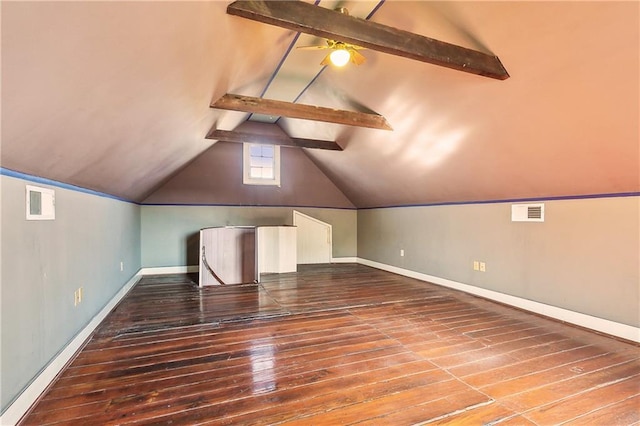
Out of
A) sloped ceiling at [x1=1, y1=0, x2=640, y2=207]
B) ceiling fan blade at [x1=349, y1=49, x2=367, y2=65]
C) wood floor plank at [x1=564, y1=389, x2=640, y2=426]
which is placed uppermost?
ceiling fan blade at [x1=349, y1=49, x2=367, y2=65]

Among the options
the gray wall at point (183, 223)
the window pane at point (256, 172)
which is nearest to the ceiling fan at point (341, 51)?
the window pane at point (256, 172)

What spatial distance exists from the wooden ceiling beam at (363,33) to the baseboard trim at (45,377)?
249cm

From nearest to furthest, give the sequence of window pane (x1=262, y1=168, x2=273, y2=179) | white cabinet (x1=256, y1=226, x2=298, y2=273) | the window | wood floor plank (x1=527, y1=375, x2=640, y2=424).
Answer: wood floor plank (x1=527, y1=375, x2=640, y2=424)
white cabinet (x1=256, y1=226, x2=298, y2=273)
the window
window pane (x1=262, y1=168, x2=273, y2=179)

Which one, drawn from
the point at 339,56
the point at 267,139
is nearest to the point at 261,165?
the point at 267,139

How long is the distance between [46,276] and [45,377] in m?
0.65

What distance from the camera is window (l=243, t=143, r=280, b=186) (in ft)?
20.7

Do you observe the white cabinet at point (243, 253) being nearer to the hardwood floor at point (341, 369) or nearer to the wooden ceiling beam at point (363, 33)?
the hardwood floor at point (341, 369)

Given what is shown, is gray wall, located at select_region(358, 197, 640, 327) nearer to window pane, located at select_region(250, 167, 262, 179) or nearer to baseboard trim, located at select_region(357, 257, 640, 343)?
baseboard trim, located at select_region(357, 257, 640, 343)

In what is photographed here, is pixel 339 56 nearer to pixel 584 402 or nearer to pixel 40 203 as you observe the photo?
pixel 40 203

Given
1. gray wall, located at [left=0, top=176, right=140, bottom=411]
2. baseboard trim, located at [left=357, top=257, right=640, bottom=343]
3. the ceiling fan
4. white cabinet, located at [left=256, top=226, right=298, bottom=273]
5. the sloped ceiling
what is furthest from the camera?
white cabinet, located at [left=256, top=226, right=298, bottom=273]

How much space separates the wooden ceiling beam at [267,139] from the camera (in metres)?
4.64

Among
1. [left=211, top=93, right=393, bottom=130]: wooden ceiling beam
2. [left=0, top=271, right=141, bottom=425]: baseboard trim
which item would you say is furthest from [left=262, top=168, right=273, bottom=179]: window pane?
[left=0, top=271, right=141, bottom=425]: baseboard trim

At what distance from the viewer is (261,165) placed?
6484 mm

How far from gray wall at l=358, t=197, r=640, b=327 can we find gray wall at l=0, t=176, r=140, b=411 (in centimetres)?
466
